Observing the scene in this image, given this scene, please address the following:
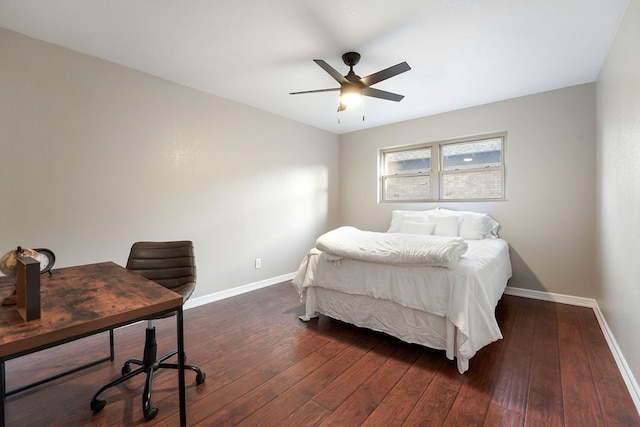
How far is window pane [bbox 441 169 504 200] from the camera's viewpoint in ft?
12.1

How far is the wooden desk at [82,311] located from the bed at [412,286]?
1488mm

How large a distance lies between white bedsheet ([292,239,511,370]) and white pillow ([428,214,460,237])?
74 centimetres

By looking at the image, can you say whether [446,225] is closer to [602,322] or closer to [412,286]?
[602,322]

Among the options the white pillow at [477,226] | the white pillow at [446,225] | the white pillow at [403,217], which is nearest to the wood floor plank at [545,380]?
the white pillow at [477,226]

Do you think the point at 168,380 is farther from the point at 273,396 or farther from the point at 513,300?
the point at 513,300

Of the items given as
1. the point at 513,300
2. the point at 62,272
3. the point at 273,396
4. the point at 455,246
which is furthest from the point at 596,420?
the point at 62,272

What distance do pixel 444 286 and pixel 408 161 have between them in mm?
2917

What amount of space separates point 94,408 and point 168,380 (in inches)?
15.0

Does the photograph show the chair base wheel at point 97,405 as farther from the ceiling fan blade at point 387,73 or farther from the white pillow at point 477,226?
the white pillow at point 477,226

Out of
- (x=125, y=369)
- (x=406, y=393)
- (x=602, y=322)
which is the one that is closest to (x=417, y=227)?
(x=602, y=322)

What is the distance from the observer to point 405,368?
6.41ft

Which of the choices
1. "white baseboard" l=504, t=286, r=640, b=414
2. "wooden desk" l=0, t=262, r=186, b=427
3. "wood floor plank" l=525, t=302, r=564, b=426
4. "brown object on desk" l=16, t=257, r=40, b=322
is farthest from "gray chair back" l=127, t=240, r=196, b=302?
"white baseboard" l=504, t=286, r=640, b=414

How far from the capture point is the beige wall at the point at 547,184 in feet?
9.95

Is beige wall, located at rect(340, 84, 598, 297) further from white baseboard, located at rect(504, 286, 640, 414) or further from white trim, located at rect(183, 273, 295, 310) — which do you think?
white trim, located at rect(183, 273, 295, 310)
